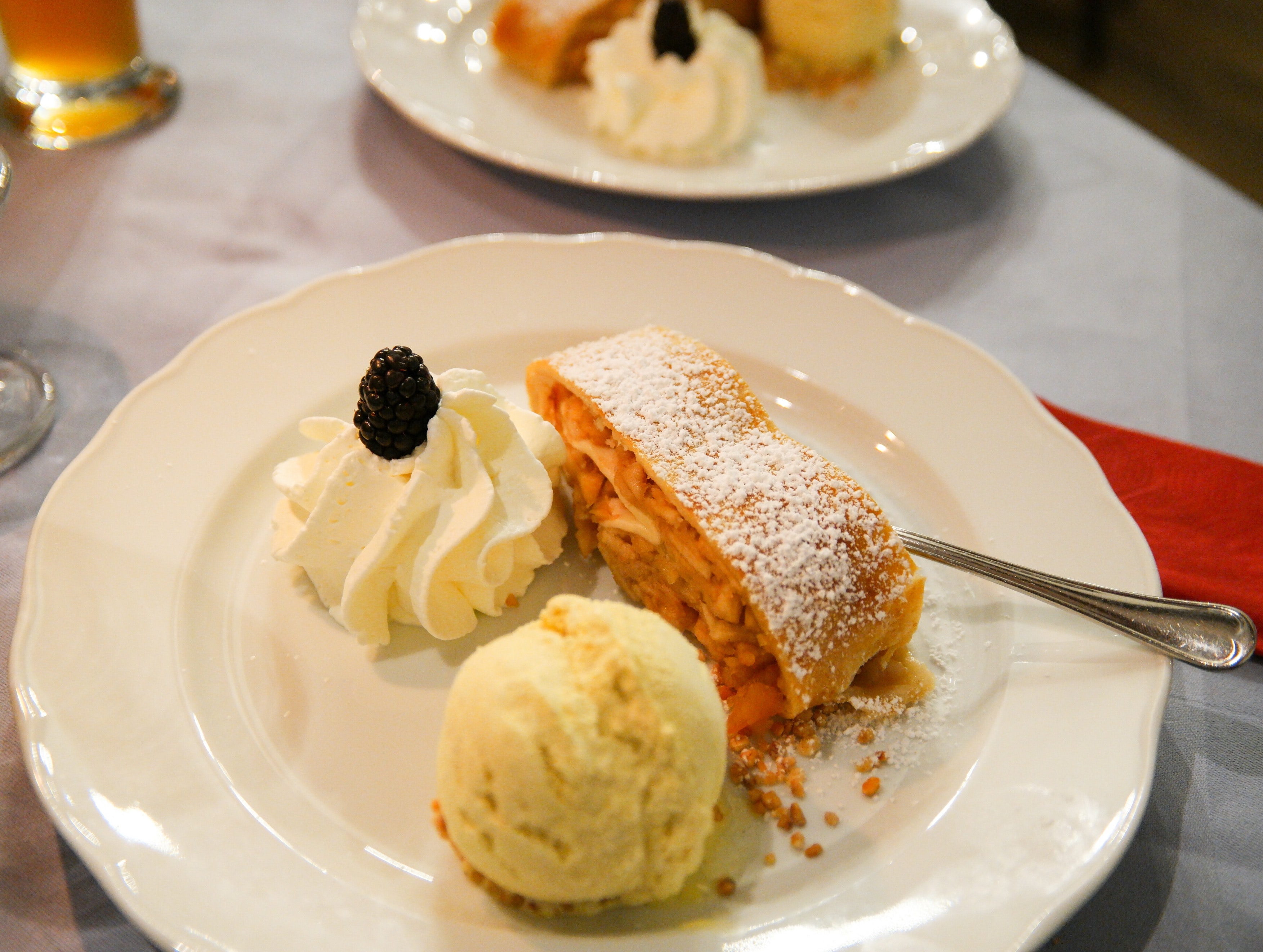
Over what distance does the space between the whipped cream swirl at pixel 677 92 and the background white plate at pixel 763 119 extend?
6cm

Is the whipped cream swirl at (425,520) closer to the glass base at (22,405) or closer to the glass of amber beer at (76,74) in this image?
the glass base at (22,405)

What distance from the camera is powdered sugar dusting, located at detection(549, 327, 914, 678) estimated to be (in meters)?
1.34

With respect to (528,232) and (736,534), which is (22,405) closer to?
(528,232)

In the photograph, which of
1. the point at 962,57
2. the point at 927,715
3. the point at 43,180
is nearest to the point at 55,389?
the point at 43,180

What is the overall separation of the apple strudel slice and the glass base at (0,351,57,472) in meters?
0.93

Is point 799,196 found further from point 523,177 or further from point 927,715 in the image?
point 927,715

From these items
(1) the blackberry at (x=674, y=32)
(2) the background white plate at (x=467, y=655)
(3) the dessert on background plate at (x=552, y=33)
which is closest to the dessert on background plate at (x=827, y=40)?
(1) the blackberry at (x=674, y=32)

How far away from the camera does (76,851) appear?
1.09 metres

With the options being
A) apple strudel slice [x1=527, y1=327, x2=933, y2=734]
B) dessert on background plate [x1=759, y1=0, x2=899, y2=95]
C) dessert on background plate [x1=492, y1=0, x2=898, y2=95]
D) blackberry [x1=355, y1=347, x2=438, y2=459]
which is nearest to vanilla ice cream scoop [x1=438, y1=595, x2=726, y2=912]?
apple strudel slice [x1=527, y1=327, x2=933, y2=734]

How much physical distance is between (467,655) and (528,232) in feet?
3.75

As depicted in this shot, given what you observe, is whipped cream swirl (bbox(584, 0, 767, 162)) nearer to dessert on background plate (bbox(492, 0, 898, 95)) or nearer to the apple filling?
dessert on background plate (bbox(492, 0, 898, 95))

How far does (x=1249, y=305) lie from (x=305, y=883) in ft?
7.17

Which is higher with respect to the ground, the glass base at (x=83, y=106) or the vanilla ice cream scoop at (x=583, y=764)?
the glass base at (x=83, y=106)

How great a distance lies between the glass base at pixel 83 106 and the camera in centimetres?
237
